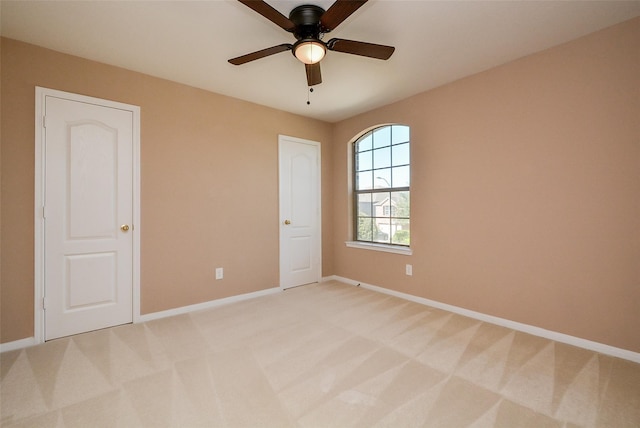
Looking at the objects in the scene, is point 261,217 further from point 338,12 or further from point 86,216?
point 338,12

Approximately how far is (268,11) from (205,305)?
2959mm

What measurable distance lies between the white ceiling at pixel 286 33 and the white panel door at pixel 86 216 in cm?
62

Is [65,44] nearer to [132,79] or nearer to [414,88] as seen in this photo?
[132,79]

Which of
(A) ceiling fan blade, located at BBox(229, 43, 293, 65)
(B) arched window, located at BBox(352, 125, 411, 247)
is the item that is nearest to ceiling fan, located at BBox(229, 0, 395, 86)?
(A) ceiling fan blade, located at BBox(229, 43, 293, 65)

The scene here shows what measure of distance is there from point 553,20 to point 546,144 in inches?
37.1

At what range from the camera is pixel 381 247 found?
380 cm

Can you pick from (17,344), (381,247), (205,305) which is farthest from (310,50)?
(17,344)

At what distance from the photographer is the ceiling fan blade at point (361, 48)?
74.7 inches

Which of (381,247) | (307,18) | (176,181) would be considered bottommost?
(381,247)

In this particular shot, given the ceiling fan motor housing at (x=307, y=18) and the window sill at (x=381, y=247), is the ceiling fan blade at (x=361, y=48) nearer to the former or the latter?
the ceiling fan motor housing at (x=307, y=18)

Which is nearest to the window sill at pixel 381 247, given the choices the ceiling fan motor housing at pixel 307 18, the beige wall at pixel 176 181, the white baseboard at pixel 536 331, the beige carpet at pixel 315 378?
the white baseboard at pixel 536 331

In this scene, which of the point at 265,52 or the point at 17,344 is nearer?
the point at 265,52

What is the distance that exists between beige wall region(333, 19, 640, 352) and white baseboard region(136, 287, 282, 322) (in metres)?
1.94

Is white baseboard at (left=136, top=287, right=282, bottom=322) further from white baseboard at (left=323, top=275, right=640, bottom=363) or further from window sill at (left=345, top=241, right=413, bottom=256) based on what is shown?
white baseboard at (left=323, top=275, right=640, bottom=363)
